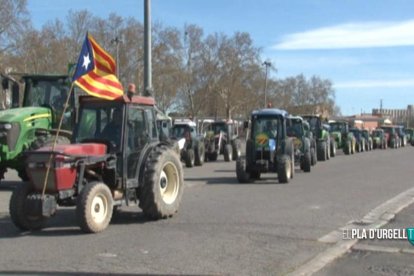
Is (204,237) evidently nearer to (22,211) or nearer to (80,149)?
(80,149)

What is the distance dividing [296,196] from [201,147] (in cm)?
1326

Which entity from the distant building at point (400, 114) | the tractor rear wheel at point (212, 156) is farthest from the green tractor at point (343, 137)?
the distant building at point (400, 114)

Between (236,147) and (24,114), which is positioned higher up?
(24,114)

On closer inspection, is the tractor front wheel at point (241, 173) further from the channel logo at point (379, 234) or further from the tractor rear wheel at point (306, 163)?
the channel logo at point (379, 234)

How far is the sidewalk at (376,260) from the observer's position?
25.8ft

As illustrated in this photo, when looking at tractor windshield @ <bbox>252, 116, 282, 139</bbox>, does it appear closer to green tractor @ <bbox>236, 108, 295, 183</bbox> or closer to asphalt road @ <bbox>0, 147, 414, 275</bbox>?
green tractor @ <bbox>236, 108, 295, 183</bbox>

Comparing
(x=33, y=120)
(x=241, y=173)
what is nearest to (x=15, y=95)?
(x=33, y=120)

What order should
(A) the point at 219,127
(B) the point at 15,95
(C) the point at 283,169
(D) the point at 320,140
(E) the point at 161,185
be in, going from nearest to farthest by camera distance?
(E) the point at 161,185, (B) the point at 15,95, (C) the point at 283,169, (D) the point at 320,140, (A) the point at 219,127

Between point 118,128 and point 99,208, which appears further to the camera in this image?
point 118,128

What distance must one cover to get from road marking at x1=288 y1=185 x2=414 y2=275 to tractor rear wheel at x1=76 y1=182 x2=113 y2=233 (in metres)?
3.36

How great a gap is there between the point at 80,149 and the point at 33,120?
22.2 feet

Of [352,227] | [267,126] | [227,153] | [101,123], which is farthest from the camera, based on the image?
[227,153]

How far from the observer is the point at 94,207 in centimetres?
1011

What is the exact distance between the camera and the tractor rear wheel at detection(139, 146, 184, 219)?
11195mm
